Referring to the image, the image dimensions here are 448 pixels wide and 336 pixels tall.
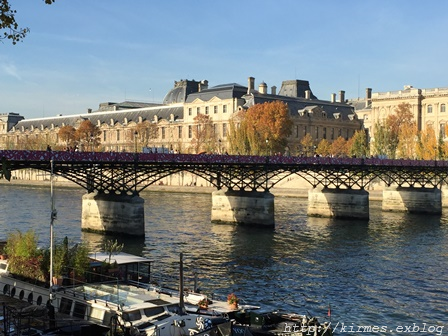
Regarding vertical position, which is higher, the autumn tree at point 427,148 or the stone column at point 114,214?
the autumn tree at point 427,148

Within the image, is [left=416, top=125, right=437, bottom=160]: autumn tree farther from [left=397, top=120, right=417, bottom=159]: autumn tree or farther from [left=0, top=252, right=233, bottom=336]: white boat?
[left=0, top=252, right=233, bottom=336]: white boat

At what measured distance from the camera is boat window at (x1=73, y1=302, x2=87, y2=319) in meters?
29.2

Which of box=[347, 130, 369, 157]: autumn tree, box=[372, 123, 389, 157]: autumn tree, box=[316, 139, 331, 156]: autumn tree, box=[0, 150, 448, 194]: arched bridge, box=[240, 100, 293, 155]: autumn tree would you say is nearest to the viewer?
box=[0, 150, 448, 194]: arched bridge

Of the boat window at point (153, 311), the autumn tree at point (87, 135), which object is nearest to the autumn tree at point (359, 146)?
the autumn tree at point (87, 135)

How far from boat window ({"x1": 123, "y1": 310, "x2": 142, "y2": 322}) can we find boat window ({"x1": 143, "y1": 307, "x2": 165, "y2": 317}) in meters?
0.37

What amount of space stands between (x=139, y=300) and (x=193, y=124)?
5846 inches

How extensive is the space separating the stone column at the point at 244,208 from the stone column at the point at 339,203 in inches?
574

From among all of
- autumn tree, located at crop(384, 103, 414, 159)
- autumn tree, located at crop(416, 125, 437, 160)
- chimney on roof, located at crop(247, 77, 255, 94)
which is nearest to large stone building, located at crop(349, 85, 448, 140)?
autumn tree, located at crop(384, 103, 414, 159)

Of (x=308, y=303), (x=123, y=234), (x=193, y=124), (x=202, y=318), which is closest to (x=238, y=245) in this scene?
(x=123, y=234)

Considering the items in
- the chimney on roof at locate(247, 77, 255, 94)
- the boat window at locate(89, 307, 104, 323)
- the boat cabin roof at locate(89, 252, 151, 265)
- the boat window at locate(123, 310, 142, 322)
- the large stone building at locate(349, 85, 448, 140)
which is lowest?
the boat window at locate(89, 307, 104, 323)

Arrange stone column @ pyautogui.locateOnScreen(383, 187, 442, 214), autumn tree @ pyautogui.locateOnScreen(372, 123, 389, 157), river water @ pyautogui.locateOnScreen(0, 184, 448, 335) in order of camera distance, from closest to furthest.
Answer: river water @ pyautogui.locateOnScreen(0, 184, 448, 335), stone column @ pyautogui.locateOnScreen(383, 187, 442, 214), autumn tree @ pyautogui.locateOnScreen(372, 123, 389, 157)

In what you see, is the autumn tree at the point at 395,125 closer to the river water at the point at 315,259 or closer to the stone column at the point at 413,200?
the stone column at the point at 413,200

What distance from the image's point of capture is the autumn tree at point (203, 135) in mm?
158688

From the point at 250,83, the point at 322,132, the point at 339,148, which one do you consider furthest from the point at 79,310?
the point at 322,132
